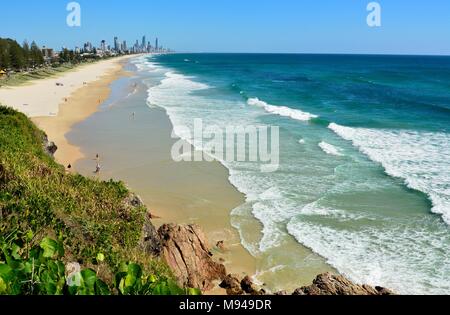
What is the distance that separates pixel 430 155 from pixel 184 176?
14.4m

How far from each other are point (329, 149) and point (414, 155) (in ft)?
15.7

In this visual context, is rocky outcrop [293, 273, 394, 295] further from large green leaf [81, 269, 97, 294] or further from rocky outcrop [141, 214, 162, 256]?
large green leaf [81, 269, 97, 294]

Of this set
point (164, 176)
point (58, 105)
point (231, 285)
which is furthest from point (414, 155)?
point (58, 105)

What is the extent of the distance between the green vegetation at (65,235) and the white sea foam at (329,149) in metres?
16.6

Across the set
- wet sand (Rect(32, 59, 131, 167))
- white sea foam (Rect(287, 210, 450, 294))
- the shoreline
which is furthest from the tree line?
white sea foam (Rect(287, 210, 450, 294))

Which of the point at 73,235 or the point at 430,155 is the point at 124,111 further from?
the point at 73,235

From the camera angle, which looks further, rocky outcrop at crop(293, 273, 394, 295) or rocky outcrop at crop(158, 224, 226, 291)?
rocky outcrop at crop(158, 224, 226, 291)

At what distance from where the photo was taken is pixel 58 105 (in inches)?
1802

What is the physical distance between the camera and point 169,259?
11.8m

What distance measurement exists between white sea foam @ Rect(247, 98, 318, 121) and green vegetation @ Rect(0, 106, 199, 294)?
28253 mm

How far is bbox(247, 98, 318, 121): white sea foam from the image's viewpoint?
129ft

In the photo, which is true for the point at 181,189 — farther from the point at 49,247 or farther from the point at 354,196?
the point at 49,247

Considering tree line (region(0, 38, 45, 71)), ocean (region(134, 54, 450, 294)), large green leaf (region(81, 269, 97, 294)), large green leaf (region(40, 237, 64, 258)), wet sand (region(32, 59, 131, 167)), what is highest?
tree line (region(0, 38, 45, 71))
